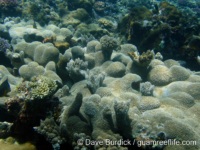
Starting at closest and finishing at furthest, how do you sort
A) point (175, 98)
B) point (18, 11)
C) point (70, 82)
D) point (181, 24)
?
point (175, 98) → point (70, 82) → point (181, 24) → point (18, 11)

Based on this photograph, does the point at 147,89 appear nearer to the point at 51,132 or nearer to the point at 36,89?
the point at 51,132

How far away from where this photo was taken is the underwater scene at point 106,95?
6.74ft

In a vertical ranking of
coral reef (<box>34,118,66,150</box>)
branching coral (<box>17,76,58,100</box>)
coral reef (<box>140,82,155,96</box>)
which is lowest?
coral reef (<box>34,118,66,150</box>)

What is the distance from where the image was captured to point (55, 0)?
38.5ft

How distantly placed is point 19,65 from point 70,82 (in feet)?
6.91

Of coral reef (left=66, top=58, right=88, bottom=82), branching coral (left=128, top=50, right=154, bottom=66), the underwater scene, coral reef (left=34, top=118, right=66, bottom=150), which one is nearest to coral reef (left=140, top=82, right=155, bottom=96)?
the underwater scene

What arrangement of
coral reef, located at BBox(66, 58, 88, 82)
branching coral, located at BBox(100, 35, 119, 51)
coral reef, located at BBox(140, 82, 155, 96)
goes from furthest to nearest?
branching coral, located at BBox(100, 35, 119, 51), coral reef, located at BBox(66, 58, 88, 82), coral reef, located at BBox(140, 82, 155, 96)

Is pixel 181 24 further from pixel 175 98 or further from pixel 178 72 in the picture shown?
pixel 175 98

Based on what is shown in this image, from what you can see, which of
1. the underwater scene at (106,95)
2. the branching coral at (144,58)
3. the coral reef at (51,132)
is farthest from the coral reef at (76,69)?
the coral reef at (51,132)

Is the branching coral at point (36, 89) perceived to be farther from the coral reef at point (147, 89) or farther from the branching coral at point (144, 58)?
the branching coral at point (144, 58)

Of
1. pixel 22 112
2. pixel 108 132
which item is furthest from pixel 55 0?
pixel 108 132

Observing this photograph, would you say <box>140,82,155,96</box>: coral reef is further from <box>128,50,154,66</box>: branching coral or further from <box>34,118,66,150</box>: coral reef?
<box>34,118,66,150</box>: coral reef

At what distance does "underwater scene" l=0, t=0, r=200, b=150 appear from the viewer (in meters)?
2.05

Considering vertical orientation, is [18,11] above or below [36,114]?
above
